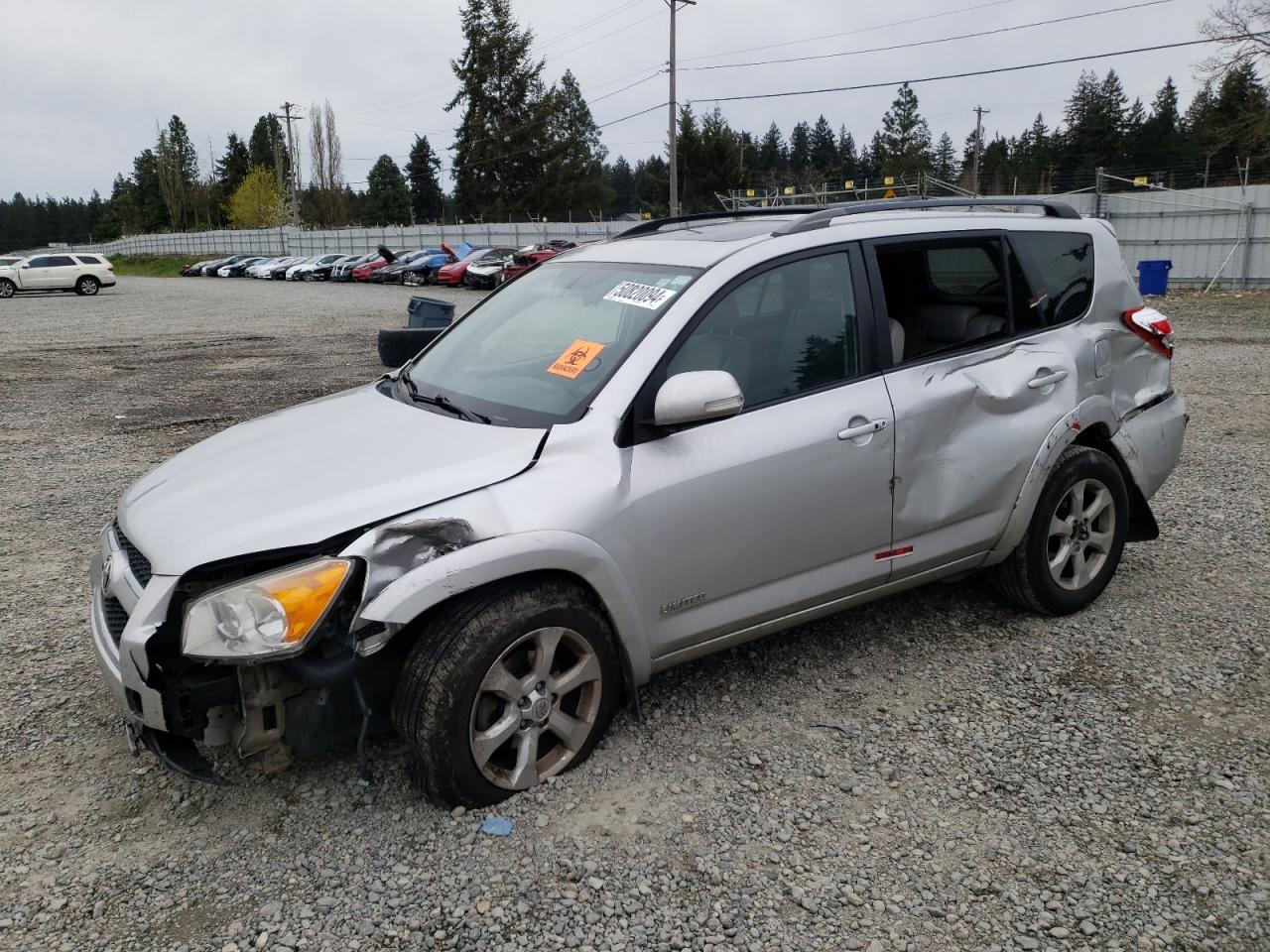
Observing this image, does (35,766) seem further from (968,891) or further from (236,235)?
(236,235)

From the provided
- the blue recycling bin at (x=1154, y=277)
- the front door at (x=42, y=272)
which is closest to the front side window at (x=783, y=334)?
the blue recycling bin at (x=1154, y=277)

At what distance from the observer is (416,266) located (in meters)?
37.2

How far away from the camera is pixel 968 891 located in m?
2.64

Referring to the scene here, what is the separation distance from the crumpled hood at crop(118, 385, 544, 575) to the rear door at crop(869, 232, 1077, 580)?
149 cm

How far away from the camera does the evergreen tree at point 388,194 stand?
85812 mm

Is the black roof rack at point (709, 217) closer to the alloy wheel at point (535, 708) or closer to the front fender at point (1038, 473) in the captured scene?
the front fender at point (1038, 473)

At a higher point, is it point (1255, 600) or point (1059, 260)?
point (1059, 260)

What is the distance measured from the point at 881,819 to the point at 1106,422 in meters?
2.23

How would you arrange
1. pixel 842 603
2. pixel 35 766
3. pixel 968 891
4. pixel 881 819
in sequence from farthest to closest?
pixel 842 603 < pixel 35 766 < pixel 881 819 < pixel 968 891

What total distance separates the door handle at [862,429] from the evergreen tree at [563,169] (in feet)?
219

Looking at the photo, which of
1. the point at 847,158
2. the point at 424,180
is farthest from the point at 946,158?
the point at 424,180

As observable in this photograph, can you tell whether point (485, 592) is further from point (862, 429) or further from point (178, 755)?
point (862, 429)

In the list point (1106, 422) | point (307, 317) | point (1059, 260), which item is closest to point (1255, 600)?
point (1106, 422)

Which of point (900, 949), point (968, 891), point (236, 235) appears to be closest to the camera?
point (900, 949)
